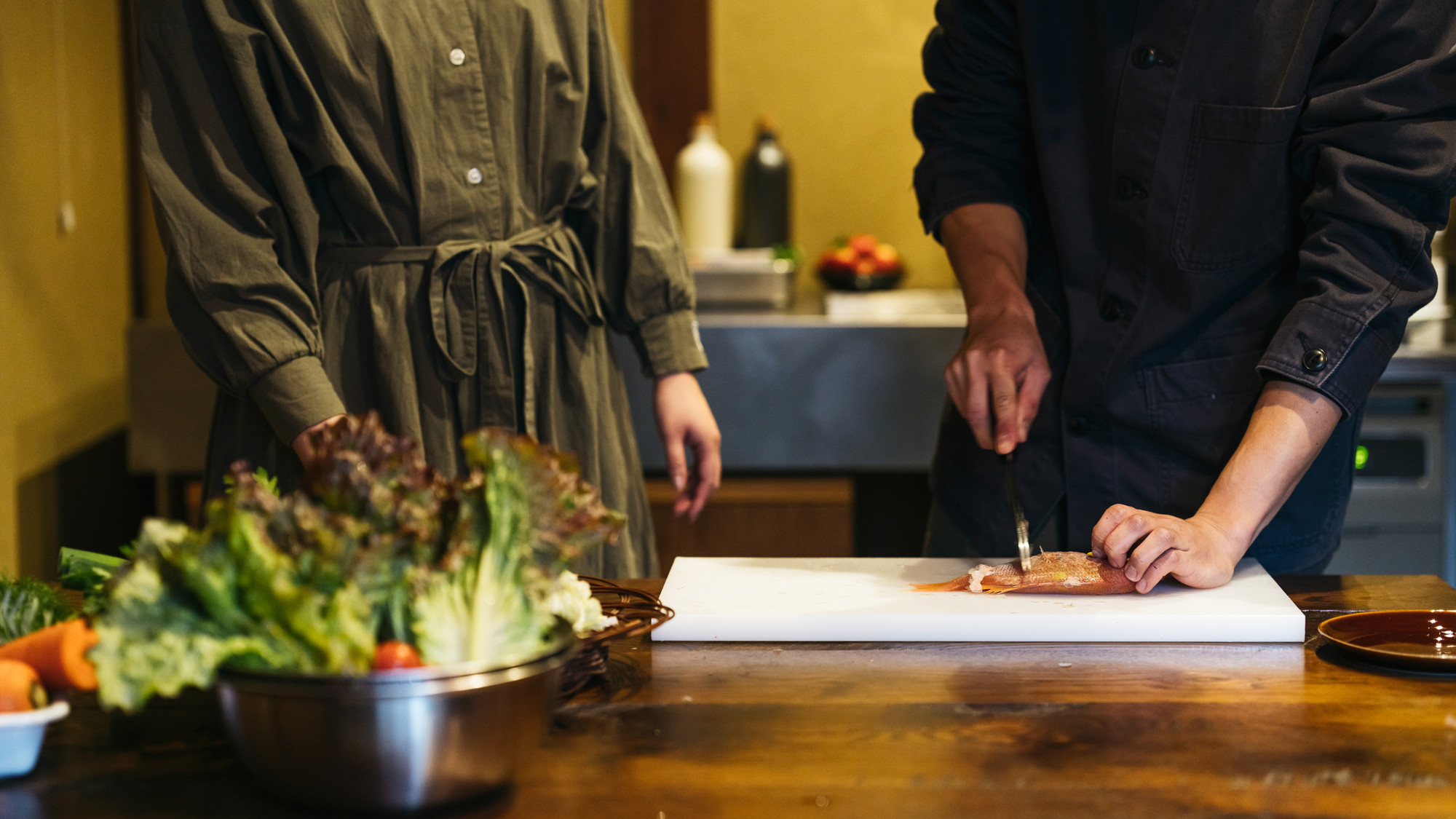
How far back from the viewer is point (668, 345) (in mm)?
1637

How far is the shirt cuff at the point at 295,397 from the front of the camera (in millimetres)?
1361

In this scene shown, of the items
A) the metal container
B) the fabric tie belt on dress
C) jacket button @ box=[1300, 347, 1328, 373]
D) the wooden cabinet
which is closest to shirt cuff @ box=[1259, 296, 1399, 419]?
jacket button @ box=[1300, 347, 1328, 373]

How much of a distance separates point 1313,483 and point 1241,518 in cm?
24

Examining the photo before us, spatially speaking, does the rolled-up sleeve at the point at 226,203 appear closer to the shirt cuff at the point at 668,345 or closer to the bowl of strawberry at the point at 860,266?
the shirt cuff at the point at 668,345

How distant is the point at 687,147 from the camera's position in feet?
10.8

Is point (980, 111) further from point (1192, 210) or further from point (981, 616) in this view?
point (981, 616)

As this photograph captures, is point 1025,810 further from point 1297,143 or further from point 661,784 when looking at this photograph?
point 1297,143

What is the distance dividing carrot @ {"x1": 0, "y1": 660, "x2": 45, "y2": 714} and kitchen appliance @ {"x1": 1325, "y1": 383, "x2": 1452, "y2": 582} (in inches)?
92.2

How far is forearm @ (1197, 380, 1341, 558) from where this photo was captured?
1249 millimetres

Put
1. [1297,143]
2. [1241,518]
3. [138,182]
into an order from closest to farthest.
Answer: [1241,518]
[1297,143]
[138,182]

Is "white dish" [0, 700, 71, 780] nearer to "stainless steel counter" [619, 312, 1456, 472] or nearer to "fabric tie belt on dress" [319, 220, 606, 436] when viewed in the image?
"fabric tie belt on dress" [319, 220, 606, 436]

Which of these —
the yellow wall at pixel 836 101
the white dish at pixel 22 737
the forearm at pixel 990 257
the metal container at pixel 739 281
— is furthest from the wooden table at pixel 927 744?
the yellow wall at pixel 836 101

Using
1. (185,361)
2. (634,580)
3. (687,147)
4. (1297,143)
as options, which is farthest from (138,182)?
(1297,143)

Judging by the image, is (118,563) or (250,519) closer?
(250,519)
